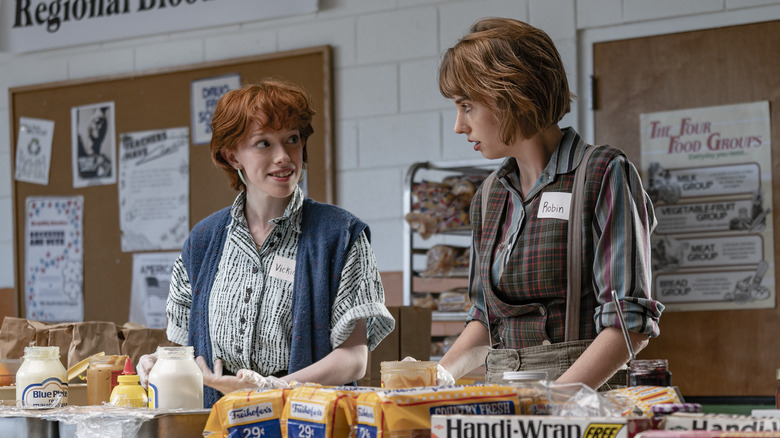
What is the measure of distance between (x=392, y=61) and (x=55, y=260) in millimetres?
2191

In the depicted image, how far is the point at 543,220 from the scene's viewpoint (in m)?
1.75

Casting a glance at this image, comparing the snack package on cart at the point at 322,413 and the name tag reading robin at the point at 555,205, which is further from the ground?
the name tag reading robin at the point at 555,205

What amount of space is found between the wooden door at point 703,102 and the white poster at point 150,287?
7.61 feet

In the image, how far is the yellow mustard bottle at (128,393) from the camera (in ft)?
5.59

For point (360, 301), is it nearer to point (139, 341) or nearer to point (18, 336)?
point (139, 341)

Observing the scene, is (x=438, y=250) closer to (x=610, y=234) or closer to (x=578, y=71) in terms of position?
(x=578, y=71)

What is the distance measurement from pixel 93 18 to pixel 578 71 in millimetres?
2685

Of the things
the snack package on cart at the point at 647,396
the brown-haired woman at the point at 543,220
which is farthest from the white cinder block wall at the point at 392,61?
the snack package on cart at the point at 647,396

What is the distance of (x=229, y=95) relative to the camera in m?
2.16

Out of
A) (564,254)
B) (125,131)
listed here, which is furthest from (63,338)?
(125,131)

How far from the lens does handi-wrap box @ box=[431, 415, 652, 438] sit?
1.01 m

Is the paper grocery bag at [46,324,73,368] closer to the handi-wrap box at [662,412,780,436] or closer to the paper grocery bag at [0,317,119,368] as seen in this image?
the paper grocery bag at [0,317,119,368]

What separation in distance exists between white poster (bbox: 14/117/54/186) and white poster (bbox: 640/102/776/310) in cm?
322

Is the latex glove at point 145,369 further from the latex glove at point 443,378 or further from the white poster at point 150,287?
the white poster at point 150,287
